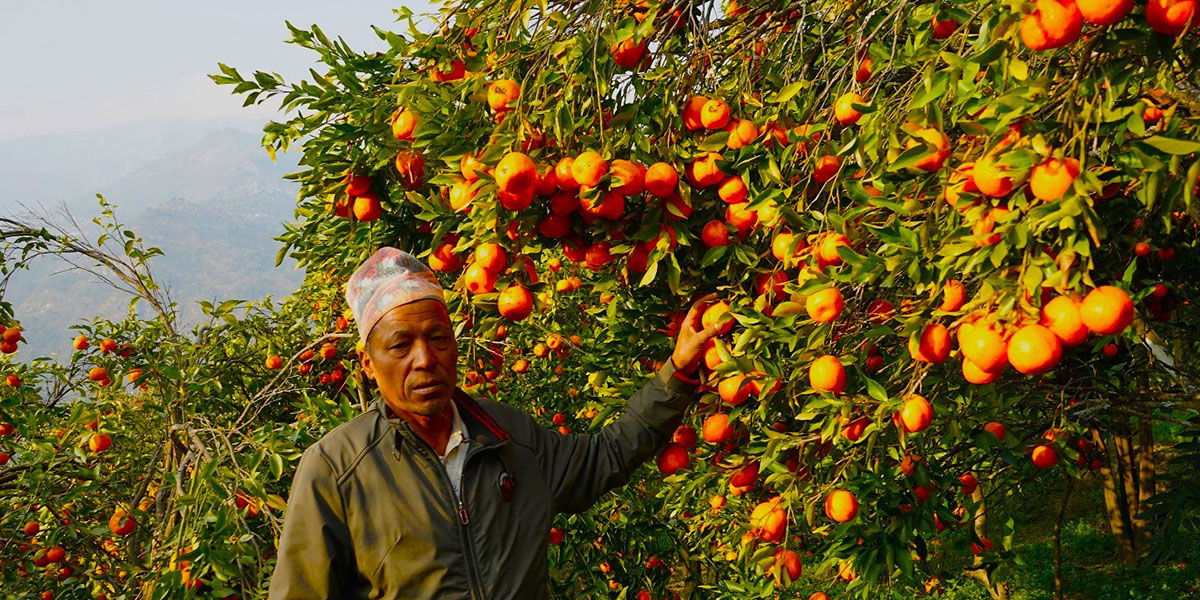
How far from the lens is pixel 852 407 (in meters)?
1.72

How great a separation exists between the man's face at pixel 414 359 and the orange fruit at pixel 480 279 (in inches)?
5.8

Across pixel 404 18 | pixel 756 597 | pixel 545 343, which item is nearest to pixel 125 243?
pixel 404 18

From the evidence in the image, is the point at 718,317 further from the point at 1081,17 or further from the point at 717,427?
the point at 1081,17

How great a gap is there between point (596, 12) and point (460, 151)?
1.68ft

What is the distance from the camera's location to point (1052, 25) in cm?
117

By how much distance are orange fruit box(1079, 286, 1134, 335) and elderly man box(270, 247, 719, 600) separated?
0.84 meters

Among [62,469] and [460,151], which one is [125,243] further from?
[460,151]

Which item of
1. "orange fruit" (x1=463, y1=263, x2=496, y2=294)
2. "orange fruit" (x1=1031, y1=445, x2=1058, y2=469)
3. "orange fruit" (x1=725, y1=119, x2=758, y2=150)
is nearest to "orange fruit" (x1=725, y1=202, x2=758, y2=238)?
"orange fruit" (x1=725, y1=119, x2=758, y2=150)

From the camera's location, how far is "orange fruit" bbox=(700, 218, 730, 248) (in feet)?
6.35

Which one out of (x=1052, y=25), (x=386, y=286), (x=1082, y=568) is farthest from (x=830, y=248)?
(x=1082, y=568)

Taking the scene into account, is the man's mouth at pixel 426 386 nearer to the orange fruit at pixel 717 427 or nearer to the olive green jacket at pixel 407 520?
the olive green jacket at pixel 407 520

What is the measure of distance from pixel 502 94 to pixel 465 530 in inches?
39.2

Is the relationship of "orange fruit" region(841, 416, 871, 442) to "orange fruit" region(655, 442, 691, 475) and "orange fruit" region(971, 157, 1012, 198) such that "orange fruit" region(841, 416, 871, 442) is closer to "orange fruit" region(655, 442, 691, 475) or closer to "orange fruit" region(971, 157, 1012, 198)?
"orange fruit" region(655, 442, 691, 475)

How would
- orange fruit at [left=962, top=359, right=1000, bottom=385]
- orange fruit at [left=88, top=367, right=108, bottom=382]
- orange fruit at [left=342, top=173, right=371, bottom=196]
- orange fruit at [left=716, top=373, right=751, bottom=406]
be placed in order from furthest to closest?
orange fruit at [left=88, top=367, right=108, bottom=382] → orange fruit at [left=342, top=173, right=371, bottom=196] → orange fruit at [left=716, top=373, right=751, bottom=406] → orange fruit at [left=962, top=359, right=1000, bottom=385]
